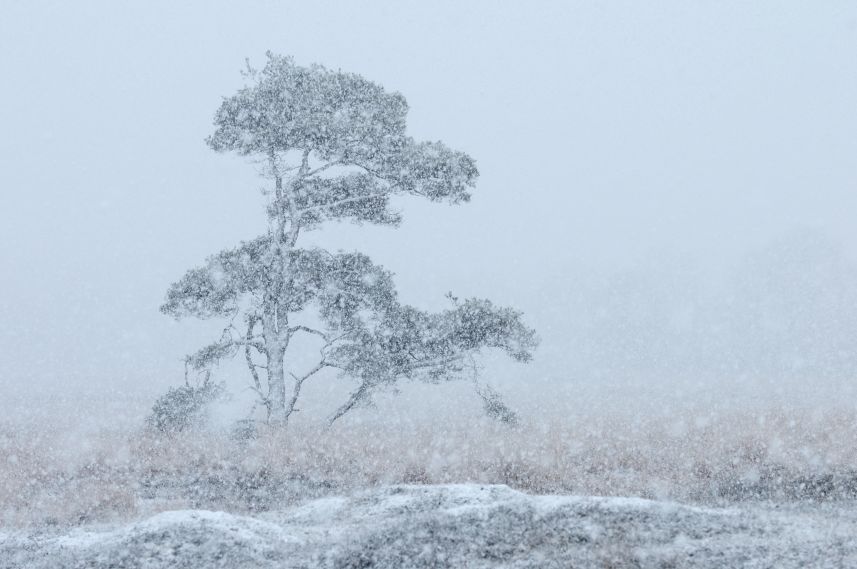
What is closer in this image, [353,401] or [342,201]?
[342,201]

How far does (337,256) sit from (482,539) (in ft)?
33.0

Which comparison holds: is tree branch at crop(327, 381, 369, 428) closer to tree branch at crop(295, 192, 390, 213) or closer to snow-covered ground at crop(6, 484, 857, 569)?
tree branch at crop(295, 192, 390, 213)

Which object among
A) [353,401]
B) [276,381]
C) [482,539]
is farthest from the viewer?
[353,401]

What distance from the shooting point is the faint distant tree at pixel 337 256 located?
14.4 meters

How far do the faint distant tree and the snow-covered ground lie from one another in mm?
7559

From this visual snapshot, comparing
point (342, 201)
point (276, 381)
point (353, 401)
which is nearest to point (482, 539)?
point (353, 401)

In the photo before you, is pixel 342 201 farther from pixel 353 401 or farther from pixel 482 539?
pixel 482 539

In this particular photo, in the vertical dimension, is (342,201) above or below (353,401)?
above

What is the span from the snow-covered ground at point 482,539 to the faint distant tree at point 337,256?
24.8 feet

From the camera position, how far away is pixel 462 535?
20.0ft

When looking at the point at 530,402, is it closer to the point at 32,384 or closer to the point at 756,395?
the point at 756,395

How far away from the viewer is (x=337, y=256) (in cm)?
1548

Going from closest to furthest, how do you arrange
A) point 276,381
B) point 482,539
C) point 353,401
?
point 482,539 < point 276,381 < point 353,401

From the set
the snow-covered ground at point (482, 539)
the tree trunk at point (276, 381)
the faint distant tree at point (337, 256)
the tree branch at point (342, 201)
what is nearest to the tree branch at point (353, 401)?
the faint distant tree at point (337, 256)
